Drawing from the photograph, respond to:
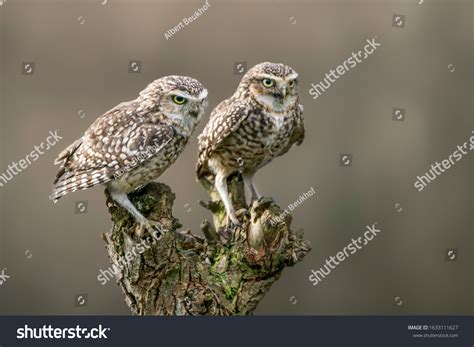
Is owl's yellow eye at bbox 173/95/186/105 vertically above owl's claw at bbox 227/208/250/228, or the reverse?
owl's yellow eye at bbox 173/95/186/105

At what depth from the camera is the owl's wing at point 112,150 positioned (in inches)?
138

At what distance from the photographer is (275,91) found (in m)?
3.88

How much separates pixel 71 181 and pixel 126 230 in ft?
1.07

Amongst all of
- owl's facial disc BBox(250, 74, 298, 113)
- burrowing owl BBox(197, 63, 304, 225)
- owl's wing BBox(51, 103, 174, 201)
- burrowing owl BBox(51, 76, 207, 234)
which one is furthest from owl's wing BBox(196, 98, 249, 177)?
owl's wing BBox(51, 103, 174, 201)

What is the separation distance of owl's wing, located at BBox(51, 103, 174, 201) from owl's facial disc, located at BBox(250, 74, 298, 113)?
1.95 feet

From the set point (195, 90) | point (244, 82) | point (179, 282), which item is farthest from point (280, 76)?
point (179, 282)

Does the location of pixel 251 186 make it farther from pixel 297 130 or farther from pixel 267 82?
pixel 267 82

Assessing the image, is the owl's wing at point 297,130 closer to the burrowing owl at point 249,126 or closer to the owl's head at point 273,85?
the burrowing owl at point 249,126

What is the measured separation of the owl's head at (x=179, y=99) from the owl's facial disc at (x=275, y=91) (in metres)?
0.49

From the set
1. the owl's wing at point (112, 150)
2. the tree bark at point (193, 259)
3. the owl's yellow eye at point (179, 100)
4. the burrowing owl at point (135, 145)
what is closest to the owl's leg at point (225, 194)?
the tree bark at point (193, 259)

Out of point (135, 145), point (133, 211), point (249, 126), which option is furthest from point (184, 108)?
point (249, 126)

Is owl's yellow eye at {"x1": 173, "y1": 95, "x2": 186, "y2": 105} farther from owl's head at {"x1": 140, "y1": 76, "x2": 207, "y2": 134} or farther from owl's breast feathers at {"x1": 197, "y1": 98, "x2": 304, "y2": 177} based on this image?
owl's breast feathers at {"x1": 197, "y1": 98, "x2": 304, "y2": 177}

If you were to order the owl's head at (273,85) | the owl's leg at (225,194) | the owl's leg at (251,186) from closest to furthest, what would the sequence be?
the owl's head at (273,85) → the owl's leg at (225,194) → the owl's leg at (251,186)

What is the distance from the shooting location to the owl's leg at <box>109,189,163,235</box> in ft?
11.3
